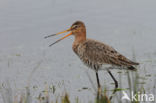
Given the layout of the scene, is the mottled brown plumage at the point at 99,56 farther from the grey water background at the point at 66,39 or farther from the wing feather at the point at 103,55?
the grey water background at the point at 66,39

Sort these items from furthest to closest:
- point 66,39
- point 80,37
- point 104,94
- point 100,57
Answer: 1. point 66,39
2. point 80,37
3. point 100,57
4. point 104,94

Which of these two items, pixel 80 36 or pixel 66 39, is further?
pixel 66 39

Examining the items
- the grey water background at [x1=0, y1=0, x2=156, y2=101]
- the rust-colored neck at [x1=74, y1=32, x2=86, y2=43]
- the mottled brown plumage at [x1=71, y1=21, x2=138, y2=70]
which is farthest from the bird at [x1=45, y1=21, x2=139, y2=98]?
the grey water background at [x1=0, y1=0, x2=156, y2=101]

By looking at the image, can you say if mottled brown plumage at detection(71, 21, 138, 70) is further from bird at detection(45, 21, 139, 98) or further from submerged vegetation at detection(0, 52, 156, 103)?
submerged vegetation at detection(0, 52, 156, 103)

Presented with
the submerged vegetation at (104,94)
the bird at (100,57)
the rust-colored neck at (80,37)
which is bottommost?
the submerged vegetation at (104,94)

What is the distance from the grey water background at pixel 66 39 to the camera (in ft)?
26.9

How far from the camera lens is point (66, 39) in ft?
34.9

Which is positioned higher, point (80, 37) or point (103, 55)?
point (80, 37)

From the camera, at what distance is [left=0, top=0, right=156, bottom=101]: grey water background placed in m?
8.20

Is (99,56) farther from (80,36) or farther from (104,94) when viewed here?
(104,94)

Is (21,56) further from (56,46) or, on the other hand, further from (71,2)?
(71,2)

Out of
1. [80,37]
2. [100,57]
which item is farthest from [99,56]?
[80,37]

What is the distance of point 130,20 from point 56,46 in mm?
2410

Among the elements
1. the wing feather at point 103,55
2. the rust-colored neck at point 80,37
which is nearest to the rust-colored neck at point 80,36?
the rust-colored neck at point 80,37
